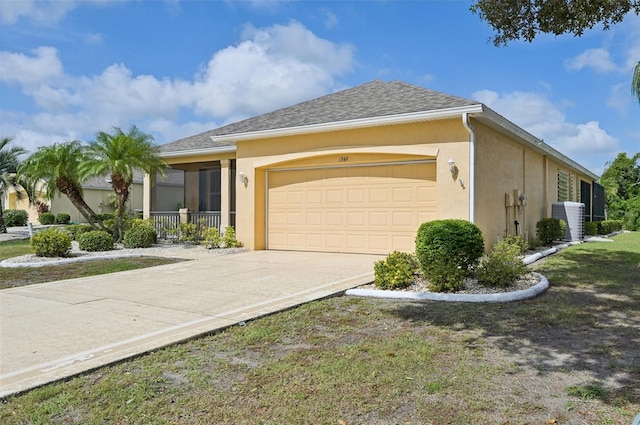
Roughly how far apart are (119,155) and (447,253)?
11487mm

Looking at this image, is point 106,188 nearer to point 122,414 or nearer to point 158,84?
point 158,84

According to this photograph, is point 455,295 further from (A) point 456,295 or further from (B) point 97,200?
(B) point 97,200

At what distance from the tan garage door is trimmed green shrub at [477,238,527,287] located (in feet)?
13.1

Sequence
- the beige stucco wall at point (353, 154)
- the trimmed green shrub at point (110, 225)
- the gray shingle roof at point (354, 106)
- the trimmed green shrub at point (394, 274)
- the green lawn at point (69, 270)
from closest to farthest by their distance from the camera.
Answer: the trimmed green shrub at point (394, 274)
the green lawn at point (69, 270)
the beige stucco wall at point (353, 154)
the gray shingle roof at point (354, 106)
the trimmed green shrub at point (110, 225)

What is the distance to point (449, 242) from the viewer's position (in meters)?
7.38

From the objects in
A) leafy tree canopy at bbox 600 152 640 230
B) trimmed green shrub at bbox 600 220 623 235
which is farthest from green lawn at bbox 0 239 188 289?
leafy tree canopy at bbox 600 152 640 230

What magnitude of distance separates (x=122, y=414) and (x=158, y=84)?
19.0 meters

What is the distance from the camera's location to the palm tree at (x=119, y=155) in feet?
47.6

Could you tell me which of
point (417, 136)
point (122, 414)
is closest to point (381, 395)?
point (122, 414)

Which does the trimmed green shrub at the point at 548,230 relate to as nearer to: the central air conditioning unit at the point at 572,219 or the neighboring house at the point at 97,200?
the central air conditioning unit at the point at 572,219

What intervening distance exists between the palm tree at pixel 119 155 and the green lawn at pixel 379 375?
10795mm

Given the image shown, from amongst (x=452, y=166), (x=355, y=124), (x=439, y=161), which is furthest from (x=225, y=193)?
(x=452, y=166)

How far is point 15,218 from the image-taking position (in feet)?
112

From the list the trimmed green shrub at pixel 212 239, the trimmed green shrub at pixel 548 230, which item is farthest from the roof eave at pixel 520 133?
the trimmed green shrub at pixel 212 239
